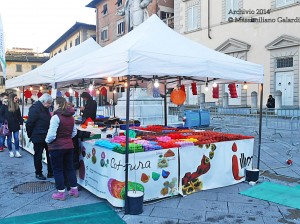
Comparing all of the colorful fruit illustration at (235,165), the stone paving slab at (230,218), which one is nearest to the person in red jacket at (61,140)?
the stone paving slab at (230,218)

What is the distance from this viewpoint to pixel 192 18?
23938 millimetres

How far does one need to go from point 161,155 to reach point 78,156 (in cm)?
166

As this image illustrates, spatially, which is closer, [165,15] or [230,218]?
[230,218]

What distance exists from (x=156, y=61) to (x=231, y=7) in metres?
18.5

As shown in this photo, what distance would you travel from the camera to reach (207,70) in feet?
16.5

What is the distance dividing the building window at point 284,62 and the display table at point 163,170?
13.9 metres

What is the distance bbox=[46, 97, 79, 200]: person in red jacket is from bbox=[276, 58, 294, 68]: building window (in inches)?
643

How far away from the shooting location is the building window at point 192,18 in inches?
929

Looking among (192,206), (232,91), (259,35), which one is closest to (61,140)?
(192,206)

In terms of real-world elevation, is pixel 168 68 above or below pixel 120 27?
below

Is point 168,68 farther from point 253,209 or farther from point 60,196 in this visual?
point 60,196

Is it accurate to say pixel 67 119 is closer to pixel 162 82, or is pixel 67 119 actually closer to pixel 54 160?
pixel 54 160

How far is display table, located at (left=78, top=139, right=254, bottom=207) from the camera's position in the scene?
4.57 meters

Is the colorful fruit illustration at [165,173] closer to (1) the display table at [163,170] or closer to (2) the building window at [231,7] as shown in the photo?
(1) the display table at [163,170]
